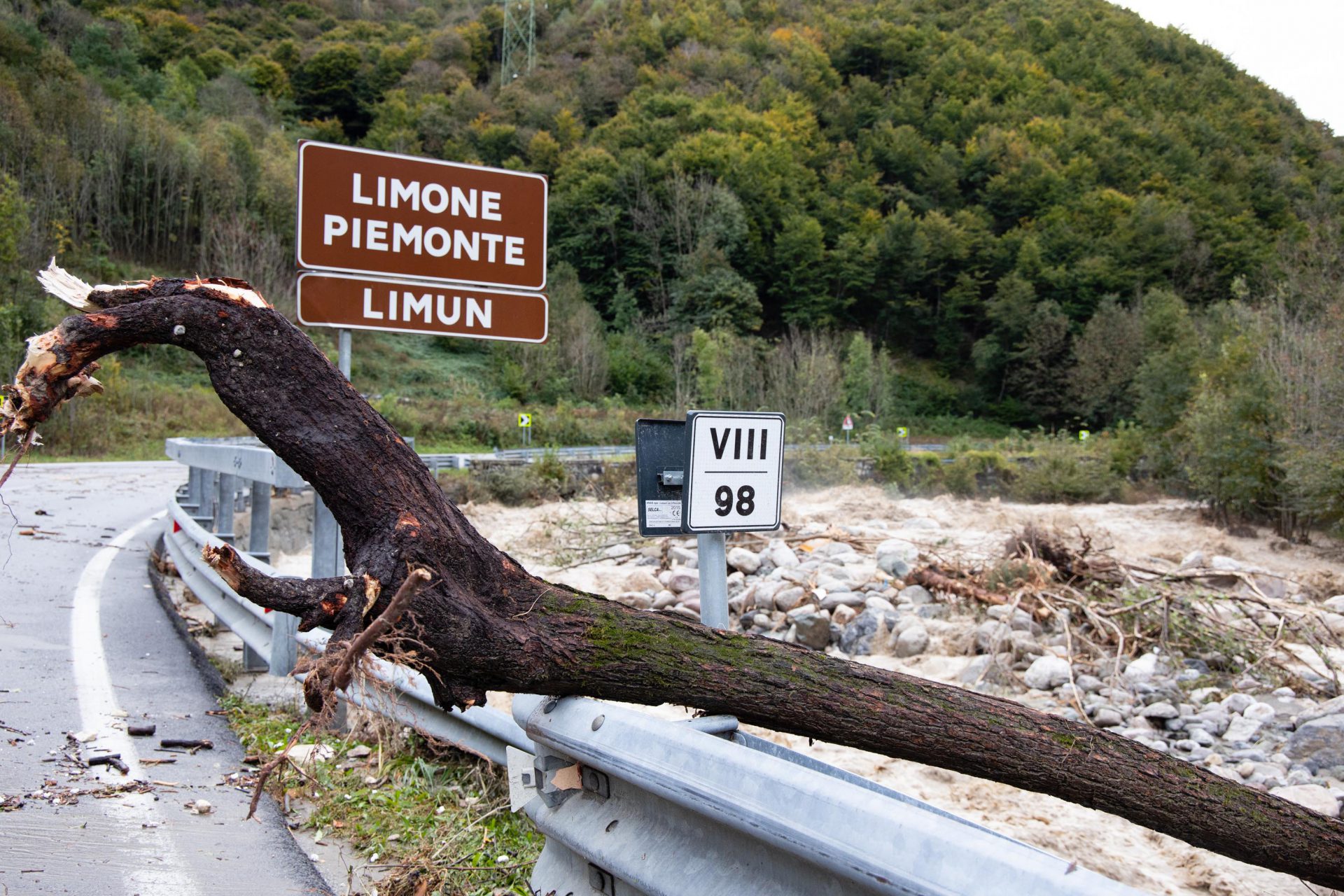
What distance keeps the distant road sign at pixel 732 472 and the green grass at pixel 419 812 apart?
1.21 meters

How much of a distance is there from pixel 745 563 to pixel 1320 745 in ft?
21.3

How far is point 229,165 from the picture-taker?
52938mm

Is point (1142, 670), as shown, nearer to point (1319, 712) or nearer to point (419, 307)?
point (1319, 712)

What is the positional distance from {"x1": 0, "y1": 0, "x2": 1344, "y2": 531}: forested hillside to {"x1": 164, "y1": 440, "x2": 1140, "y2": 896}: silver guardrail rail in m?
22.9

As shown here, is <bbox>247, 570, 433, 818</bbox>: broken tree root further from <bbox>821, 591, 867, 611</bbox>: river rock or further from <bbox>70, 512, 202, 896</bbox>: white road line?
<bbox>821, 591, 867, 611</bbox>: river rock

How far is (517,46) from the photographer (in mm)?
104750

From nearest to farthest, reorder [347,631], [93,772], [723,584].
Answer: [347,631] < [723,584] < [93,772]

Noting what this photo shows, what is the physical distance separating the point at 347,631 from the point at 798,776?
1112 mm

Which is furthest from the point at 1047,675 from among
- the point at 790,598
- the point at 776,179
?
the point at 776,179

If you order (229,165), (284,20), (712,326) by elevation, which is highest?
(284,20)

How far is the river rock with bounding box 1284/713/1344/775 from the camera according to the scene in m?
6.14

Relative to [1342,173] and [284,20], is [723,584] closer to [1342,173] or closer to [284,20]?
[1342,173]

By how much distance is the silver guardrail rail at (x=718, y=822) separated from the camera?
→ 154cm

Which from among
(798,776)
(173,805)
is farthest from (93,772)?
(798,776)
